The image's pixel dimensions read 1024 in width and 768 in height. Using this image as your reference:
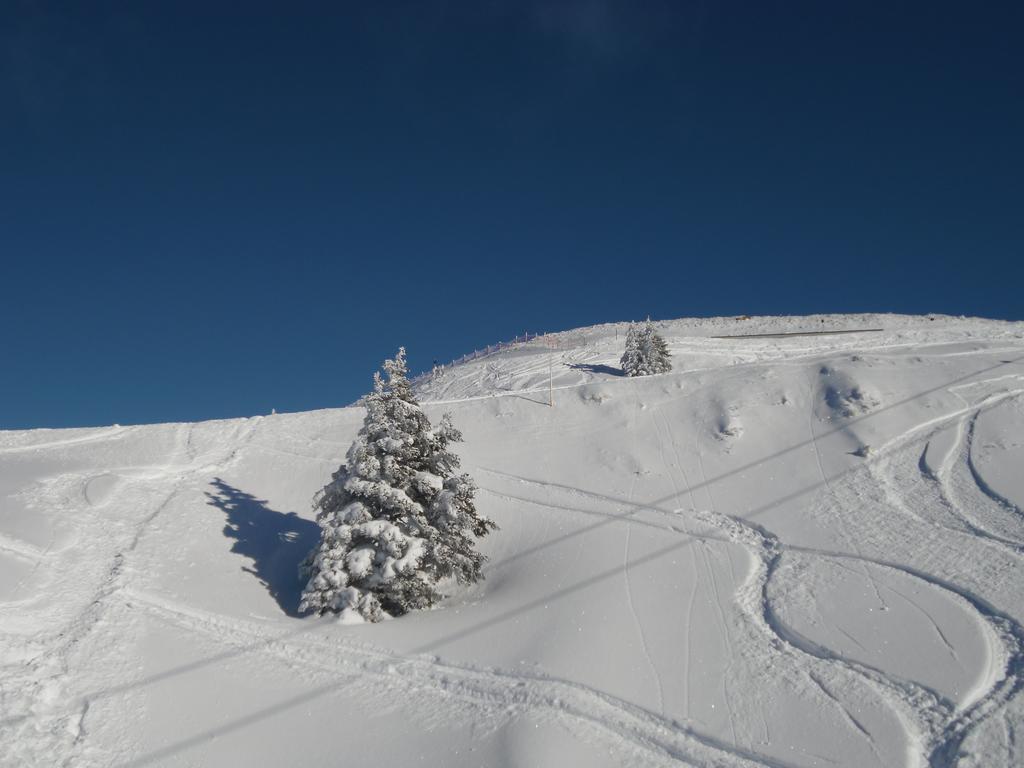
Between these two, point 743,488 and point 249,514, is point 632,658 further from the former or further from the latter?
point 249,514

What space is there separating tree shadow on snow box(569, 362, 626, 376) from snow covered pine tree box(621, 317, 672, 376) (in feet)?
8.02

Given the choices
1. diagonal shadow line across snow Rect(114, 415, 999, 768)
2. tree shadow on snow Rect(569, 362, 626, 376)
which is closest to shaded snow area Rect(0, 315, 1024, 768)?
diagonal shadow line across snow Rect(114, 415, 999, 768)

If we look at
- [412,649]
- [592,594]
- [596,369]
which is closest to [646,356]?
[596,369]

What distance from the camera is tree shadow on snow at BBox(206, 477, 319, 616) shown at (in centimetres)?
1970

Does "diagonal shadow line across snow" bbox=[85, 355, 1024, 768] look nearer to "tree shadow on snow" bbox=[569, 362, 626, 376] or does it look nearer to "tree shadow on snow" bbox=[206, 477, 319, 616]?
"tree shadow on snow" bbox=[206, 477, 319, 616]

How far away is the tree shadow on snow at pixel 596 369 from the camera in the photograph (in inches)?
1832

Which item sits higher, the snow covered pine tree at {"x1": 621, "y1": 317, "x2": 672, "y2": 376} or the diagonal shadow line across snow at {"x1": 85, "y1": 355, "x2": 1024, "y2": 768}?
the snow covered pine tree at {"x1": 621, "y1": 317, "x2": 672, "y2": 376}

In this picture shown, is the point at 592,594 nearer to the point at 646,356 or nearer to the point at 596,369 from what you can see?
the point at 646,356

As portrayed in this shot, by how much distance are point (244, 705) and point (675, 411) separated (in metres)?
22.4

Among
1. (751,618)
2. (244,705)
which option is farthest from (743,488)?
(244,705)

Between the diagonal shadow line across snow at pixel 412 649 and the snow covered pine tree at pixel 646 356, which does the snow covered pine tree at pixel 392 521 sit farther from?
the snow covered pine tree at pixel 646 356

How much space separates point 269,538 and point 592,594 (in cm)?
1112

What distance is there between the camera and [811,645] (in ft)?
48.2

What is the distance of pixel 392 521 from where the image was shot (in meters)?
18.8
